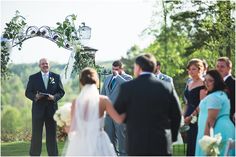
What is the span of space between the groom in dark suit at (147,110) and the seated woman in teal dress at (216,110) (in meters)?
1.23

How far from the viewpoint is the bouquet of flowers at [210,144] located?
7008 millimetres

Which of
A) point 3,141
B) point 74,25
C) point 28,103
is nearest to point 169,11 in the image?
point 28,103

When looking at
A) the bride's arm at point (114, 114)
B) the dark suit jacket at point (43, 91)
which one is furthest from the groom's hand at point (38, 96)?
the bride's arm at point (114, 114)

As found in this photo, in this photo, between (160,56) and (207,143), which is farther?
(160,56)

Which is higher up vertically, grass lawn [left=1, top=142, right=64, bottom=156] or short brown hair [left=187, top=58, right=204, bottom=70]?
short brown hair [left=187, top=58, right=204, bottom=70]

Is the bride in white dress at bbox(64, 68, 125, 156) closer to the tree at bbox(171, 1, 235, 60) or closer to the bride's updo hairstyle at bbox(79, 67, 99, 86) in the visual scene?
the bride's updo hairstyle at bbox(79, 67, 99, 86)

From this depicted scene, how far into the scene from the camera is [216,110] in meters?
7.41

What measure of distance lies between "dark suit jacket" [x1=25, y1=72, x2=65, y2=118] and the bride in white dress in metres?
3.42

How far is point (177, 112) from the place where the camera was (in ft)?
20.8

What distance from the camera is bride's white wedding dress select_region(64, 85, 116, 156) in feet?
22.8

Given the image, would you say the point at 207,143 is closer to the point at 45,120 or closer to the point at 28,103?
the point at 45,120

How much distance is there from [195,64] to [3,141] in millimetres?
9489

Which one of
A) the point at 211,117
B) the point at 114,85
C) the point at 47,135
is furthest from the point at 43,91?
the point at 211,117

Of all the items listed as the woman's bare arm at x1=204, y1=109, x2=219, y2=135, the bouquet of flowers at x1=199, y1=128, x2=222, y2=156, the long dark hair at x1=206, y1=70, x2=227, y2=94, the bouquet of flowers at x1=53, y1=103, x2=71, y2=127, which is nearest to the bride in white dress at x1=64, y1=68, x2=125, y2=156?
the bouquet of flowers at x1=53, y1=103, x2=71, y2=127
